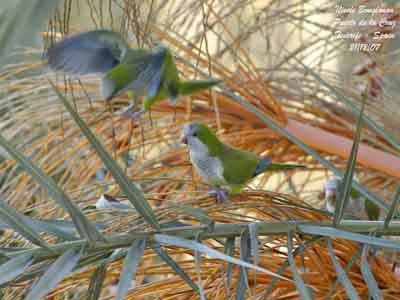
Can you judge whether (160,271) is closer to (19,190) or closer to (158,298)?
(158,298)

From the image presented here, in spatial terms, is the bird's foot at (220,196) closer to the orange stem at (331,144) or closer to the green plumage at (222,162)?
the green plumage at (222,162)

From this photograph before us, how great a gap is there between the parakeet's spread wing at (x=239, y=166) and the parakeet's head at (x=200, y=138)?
0.03 m

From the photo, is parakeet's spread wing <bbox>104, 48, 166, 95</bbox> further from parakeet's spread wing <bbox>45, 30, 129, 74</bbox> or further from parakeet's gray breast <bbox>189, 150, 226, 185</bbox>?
parakeet's gray breast <bbox>189, 150, 226, 185</bbox>

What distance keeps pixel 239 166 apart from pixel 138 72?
11.4 inches

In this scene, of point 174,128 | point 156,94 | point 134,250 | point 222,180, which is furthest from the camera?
point 174,128

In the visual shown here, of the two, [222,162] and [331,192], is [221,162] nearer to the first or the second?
[222,162]

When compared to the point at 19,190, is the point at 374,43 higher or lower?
higher

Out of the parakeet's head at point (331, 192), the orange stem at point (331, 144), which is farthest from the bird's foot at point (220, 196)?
the parakeet's head at point (331, 192)

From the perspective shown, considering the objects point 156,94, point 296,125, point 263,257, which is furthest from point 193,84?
point 296,125

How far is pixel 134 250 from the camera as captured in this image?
535 millimetres

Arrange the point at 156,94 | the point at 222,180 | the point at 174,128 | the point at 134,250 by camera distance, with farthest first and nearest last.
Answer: the point at 174,128 → the point at 222,180 → the point at 156,94 → the point at 134,250

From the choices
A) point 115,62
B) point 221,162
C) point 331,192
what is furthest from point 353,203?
point 115,62

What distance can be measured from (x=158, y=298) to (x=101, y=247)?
7.3 inches

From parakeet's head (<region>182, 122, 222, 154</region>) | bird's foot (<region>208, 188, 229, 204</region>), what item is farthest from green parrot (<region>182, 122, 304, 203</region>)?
bird's foot (<region>208, 188, 229, 204</region>)
